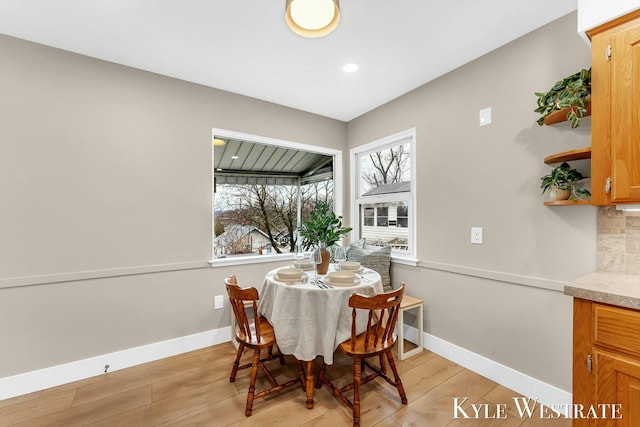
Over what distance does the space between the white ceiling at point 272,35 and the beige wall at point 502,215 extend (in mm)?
228

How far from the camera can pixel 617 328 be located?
121 centimetres

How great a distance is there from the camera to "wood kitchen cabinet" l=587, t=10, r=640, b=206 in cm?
136

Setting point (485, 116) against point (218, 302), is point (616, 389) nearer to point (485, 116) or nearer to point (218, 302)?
point (485, 116)

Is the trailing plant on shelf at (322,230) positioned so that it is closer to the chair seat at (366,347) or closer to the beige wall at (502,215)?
the chair seat at (366,347)

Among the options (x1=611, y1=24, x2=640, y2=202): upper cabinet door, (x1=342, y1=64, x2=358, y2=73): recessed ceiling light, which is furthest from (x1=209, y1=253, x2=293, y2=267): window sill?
(x1=611, y1=24, x2=640, y2=202): upper cabinet door

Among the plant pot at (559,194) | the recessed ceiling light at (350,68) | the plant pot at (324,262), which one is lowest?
the plant pot at (324,262)

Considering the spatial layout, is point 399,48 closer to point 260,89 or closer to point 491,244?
point 260,89

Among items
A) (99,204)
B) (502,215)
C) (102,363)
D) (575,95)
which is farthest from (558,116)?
(102,363)

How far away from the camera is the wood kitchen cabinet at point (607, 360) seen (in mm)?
1175

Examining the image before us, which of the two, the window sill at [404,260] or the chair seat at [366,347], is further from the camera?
the window sill at [404,260]

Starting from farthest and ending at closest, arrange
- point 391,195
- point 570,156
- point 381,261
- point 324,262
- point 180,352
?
point 391,195
point 381,261
point 180,352
point 324,262
point 570,156

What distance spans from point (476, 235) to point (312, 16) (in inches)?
79.4

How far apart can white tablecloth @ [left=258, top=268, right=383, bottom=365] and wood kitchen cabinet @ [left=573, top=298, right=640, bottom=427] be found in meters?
1.15

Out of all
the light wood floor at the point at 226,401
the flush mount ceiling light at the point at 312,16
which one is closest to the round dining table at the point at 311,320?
the light wood floor at the point at 226,401
